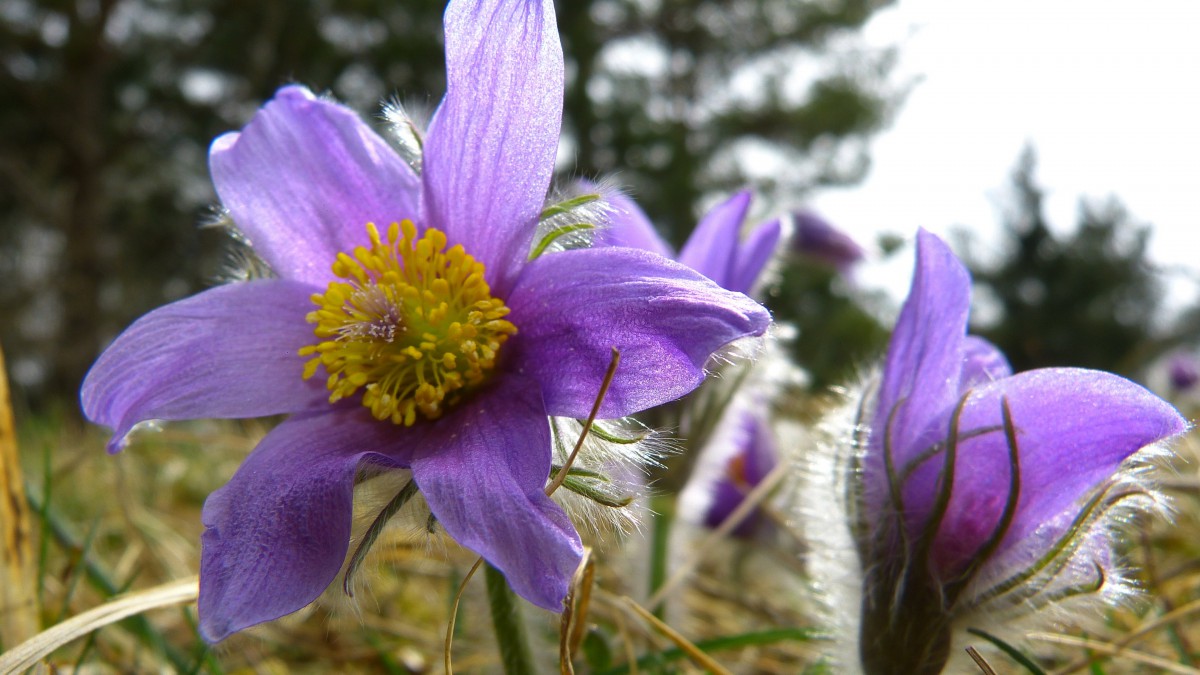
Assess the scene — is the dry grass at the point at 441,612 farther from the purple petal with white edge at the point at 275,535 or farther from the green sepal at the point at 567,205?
the green sepal at the point at 567,205

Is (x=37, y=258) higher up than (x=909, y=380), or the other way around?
(x=909, y=380)

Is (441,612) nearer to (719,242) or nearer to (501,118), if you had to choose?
(719,242)

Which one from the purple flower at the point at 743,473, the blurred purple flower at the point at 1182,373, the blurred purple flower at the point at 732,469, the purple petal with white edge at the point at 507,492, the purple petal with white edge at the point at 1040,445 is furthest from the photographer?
the blurred purple flower at the point at 1182,373

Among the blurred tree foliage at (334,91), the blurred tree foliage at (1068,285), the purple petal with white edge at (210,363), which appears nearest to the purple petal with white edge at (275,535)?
the purple petal with white edge at (210,363)

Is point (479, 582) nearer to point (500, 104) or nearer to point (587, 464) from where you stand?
point (587, 464)

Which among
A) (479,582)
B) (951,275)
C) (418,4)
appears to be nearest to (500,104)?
(951,275)

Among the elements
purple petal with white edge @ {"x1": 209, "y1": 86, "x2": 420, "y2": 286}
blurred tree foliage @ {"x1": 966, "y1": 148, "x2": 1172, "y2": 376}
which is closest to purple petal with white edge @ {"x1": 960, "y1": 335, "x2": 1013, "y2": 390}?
purple petal with white edge @ {"x1": 209, "y1": 86, "x2": 420, "y2": 286}
